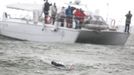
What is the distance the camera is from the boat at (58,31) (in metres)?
24.1

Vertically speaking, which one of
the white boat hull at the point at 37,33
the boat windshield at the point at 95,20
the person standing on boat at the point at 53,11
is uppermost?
the person standing on boat at the point at 53,11

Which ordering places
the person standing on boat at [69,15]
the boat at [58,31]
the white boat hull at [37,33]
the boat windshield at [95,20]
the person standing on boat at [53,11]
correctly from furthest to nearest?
the person standing on boat at [53,11] → the boat windshield at [95,20] → the person standing on boat at [69,15] → the boat at [58,31] → the white boat hull at [37,33]

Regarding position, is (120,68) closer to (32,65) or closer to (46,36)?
(32,65)

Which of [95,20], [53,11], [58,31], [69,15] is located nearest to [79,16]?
[69,15]

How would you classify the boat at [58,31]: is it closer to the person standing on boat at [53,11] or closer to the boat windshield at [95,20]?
the boat windshield at [95,20]

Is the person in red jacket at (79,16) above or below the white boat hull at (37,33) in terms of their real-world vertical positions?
above

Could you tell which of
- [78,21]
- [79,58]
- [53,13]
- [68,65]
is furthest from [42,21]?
[68,65]

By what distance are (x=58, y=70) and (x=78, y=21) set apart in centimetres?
1121

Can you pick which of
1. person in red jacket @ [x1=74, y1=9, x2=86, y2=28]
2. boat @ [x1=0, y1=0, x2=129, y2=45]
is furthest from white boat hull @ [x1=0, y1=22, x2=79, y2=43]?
person in red jacket @ [x1=74, y1=9, x2=86, y2=28]

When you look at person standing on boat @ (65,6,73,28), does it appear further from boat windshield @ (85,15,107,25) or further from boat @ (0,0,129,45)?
boat windshield @ (85,15,107,25)

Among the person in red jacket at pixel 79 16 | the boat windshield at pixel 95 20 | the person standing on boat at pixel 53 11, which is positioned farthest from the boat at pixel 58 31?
the person standing on boat at pixel 53 11

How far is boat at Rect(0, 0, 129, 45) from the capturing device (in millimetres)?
24078

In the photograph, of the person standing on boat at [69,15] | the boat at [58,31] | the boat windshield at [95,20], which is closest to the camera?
the boat at [58,31]

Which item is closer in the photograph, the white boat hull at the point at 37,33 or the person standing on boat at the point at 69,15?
the white boat hull at the point at 37,33
